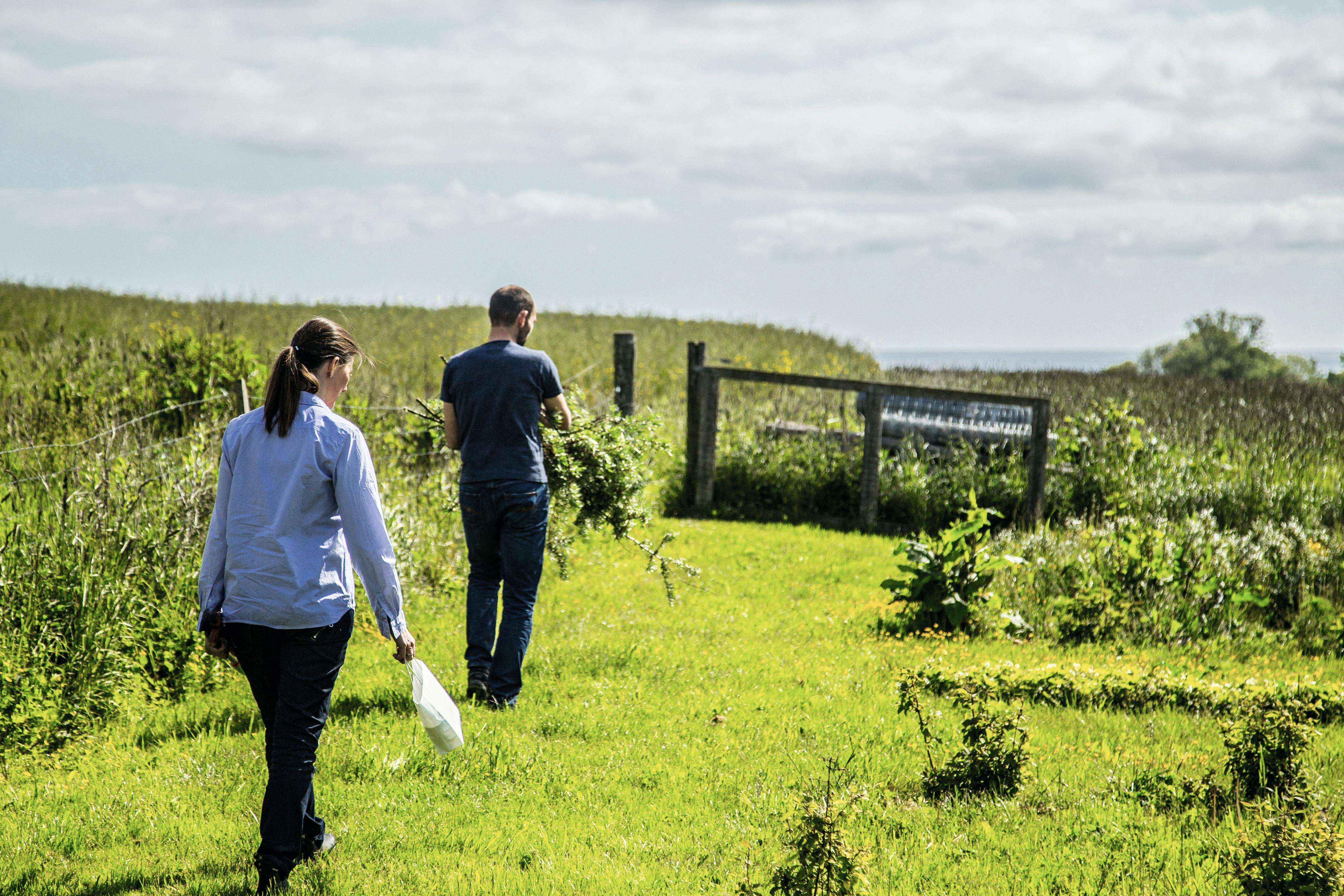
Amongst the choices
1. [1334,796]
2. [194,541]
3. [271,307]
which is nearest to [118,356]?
[194,541]

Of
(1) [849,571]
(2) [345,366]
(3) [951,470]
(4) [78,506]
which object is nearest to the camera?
(2) [345,366]

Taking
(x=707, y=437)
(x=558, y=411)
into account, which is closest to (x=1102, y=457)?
(x=707, y=437)

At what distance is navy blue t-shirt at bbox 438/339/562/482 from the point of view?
18.4 ft

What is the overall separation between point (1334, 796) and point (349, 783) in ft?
15.1

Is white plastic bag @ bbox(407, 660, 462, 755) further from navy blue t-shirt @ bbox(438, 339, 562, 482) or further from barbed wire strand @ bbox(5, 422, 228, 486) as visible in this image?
barbed wire strand @ bbox(5, 422, 228, 486)

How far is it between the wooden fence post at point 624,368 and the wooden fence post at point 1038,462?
4366 mm

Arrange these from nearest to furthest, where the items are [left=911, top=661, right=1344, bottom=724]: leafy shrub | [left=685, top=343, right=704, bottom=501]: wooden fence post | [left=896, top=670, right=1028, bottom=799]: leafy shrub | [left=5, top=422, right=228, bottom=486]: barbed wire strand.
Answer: [left=896, top=670, right=1028, bottom=799]: leafy shrub → [left=911, top=661, right=1344, bottom=724]: leafy shrub → [left=5, top=422, right=228, bottom=486]: barbed wire strand → [left=685, top=343, right=704, bottom=501]: wooden fence post

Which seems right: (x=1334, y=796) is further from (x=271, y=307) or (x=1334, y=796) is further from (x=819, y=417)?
(x=271, y=307)

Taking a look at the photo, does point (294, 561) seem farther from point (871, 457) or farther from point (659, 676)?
point (871, 457)

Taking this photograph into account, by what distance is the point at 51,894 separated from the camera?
3848 mm

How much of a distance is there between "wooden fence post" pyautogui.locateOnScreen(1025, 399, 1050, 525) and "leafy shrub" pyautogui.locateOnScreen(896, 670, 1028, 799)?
6.60 m

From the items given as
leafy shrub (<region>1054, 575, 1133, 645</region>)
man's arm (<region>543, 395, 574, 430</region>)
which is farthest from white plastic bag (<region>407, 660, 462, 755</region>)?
leafy shrub (<region>1054, 575, 1133, 645</region>)

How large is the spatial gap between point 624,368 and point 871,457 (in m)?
2.93

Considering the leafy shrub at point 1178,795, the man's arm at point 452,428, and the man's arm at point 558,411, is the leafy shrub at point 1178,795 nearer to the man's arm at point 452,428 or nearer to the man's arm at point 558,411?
the man's arm at point 558,411
